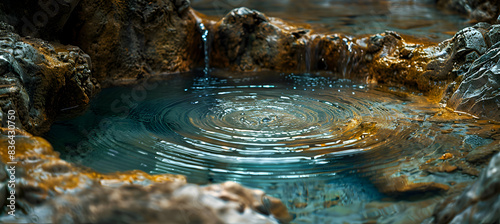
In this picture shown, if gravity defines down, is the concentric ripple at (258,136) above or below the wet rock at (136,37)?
below

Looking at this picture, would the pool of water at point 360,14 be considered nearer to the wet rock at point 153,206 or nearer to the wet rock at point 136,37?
the wet rock at point 136,37

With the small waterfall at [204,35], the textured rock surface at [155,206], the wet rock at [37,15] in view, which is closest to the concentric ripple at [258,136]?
the textured rock surface at [155,206]

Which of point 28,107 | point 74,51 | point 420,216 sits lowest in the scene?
point 420,216

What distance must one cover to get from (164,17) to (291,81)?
2.09 metres

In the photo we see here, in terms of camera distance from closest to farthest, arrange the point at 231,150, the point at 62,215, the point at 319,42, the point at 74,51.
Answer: the point at 62,215 → the point at 231,150 → the point at 74,51 → the point at 319,42

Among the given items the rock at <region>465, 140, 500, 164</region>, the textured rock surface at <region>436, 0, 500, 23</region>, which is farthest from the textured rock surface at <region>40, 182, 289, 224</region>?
the textured rock surface at <region>436, 0, 500, 23</region>

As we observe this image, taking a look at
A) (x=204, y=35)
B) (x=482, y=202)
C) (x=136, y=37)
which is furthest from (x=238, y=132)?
(x=204, y=35)

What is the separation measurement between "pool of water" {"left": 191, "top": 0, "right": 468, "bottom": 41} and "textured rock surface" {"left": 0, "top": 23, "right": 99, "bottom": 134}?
3271 mm

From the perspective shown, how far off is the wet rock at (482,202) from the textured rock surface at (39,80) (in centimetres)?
297

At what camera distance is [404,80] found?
5199 millimetres

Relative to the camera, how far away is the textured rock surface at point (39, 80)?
3.23 meters

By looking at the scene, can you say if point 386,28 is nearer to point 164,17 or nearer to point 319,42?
point 319,42

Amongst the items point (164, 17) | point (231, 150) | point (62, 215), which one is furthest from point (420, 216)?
point (164, 17)

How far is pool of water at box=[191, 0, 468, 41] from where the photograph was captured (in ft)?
21.6
